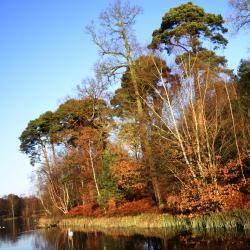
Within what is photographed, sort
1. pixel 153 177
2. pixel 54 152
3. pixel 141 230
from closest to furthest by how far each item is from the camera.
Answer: pixel 141 230 → pixel 153 177 → pixel 54 152

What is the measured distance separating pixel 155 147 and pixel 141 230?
5402 mm

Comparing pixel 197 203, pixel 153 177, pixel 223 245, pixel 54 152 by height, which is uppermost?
pixel 54 152

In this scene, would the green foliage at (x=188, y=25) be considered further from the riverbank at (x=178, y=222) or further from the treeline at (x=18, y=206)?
the treeline at (x=18, y=206)

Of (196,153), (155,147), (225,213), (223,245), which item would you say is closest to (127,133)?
(155,147)

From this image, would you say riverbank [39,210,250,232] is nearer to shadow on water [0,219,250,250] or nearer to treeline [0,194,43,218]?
shadow on water [0,219,250,250]

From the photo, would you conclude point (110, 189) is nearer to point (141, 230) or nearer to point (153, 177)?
point (153, 177)

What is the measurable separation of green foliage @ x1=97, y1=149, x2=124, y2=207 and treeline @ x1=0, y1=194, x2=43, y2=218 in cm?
6356

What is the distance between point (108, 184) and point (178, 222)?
10.3 m

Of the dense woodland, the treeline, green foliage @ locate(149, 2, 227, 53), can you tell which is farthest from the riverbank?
the treeline

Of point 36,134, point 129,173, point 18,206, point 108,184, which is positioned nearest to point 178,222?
point 129,173

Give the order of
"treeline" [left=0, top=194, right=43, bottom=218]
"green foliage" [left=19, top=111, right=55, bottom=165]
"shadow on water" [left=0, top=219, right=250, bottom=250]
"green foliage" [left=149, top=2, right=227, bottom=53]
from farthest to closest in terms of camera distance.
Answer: "treeline" [left=0, top=194, right=43, bottom=218] < "green foliage" [left=19, top=111, right=55, bottom=165] < "green foliage" [left=149, top=2, right=227, bottom=53] < "shadow on water" [left=0, top=219, right=250, bottom=250]

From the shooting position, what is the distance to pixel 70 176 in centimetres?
4028

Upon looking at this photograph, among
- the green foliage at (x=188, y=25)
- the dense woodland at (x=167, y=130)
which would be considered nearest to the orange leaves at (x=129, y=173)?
the dense woodland at (x=167, y=130)

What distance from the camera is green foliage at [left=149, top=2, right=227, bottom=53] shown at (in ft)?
80.1
